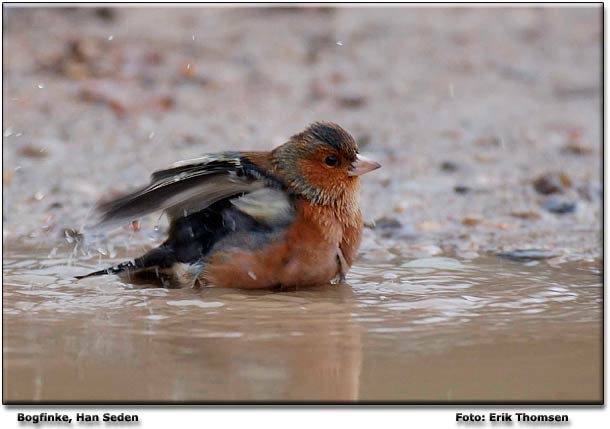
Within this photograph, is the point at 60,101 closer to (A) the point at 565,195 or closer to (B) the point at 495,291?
(A) the point at 565,195

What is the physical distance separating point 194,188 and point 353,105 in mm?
4747

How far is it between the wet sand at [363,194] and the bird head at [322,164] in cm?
50

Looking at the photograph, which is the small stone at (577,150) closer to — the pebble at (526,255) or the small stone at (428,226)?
the small stone at (428,226)

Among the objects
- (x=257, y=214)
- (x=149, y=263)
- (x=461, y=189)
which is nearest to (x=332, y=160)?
(x=257, y=214)

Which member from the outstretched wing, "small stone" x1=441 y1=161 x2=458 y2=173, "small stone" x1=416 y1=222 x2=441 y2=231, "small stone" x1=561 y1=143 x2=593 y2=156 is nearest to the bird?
the outstretched wing

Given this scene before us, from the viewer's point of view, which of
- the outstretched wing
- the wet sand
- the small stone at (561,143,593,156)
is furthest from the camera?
the small stone at (561,143,593,156)

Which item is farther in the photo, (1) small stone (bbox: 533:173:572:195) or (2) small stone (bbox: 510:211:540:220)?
(1) small stone (bbox: 533:173:572:195)

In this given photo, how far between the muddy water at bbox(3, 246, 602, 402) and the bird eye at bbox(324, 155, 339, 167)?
0.62 m

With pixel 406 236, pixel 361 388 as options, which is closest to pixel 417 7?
pixel 406 236

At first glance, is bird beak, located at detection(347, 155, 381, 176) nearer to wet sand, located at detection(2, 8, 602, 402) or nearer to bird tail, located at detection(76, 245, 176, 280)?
wet sand, located at detection(2, 8, 602, 402)

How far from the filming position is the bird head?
5160mm

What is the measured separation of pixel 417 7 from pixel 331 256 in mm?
7080

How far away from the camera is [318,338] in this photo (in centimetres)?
414

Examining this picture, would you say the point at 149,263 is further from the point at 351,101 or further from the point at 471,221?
the point at 351,101
